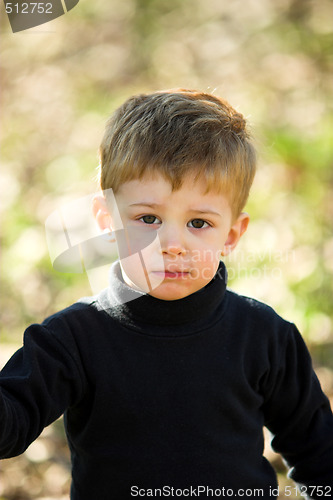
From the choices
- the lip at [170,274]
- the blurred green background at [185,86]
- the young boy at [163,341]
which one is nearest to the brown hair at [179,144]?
the young boy at [163,341]

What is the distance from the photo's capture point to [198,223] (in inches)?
55.1

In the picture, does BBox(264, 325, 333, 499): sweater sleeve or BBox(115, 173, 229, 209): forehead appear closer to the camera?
BBox(115, 173, 229, 209): forehead

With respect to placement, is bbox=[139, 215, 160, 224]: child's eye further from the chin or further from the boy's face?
the chin

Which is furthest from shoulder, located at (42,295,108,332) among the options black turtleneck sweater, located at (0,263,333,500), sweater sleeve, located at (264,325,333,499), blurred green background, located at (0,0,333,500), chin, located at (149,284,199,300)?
blurred green background, located at (0,0,333,500)

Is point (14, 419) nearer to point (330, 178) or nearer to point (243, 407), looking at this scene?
point (243, 407)

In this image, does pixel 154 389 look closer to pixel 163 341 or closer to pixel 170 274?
pixel 163 341

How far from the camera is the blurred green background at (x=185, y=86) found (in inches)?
130

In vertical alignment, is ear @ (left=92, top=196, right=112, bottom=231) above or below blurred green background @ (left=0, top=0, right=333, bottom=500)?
above

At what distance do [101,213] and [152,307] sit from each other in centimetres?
25

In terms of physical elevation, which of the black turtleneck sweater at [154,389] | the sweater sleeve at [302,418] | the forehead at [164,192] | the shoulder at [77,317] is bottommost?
the sweater sleeve at [302,418]

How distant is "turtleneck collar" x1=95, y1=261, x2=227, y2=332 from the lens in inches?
54.8

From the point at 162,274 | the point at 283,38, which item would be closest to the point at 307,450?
the point at 162,274

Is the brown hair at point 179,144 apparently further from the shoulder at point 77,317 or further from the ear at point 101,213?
the shoulder at point 77,317

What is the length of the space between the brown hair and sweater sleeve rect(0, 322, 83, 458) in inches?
14.5
